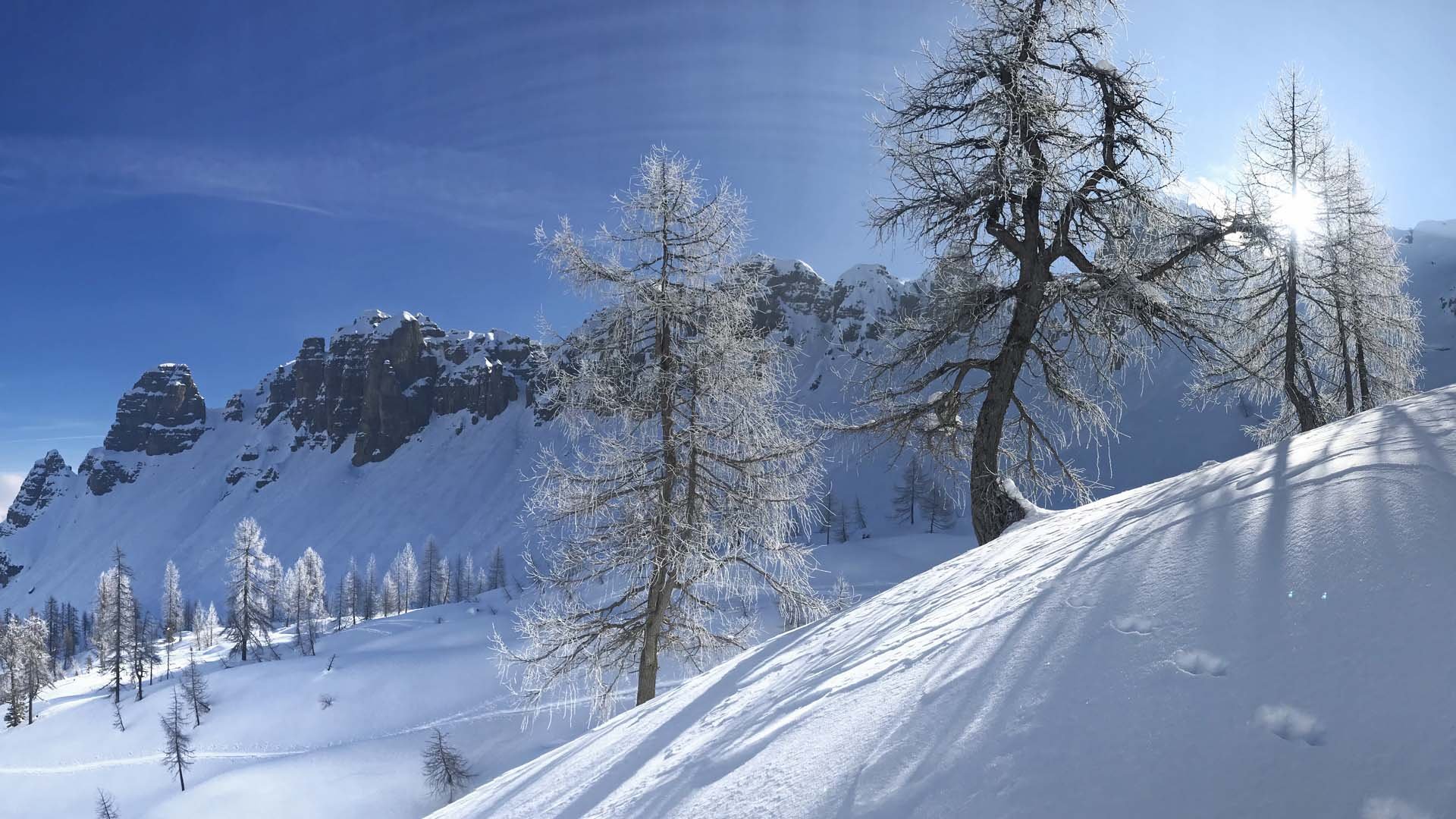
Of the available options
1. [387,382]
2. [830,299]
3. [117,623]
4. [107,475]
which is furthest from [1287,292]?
[107,475]

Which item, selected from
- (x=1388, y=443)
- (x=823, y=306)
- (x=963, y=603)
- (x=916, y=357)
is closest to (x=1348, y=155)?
(x=916, y=357)

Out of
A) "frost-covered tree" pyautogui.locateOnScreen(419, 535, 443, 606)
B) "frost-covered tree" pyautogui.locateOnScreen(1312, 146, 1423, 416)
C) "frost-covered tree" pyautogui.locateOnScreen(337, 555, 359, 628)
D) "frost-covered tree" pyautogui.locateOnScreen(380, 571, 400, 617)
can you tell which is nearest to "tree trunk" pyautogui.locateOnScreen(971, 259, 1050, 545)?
"frost-covered tree" pyautogui.locateOnScreen(1312, 146, 1423, 416)

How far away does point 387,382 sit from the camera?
165 metres

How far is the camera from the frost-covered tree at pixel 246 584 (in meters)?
42.4


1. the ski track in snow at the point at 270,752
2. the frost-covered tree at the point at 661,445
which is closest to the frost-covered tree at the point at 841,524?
the ski track in snow at the point at 270,752

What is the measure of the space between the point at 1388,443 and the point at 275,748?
43.6 meters

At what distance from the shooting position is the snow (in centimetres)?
2577

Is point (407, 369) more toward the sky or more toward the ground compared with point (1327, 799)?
more toward the sky

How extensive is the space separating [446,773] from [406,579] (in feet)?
209

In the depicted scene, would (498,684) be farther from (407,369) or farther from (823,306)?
(407,369)

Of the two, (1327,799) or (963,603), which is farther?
(963,603)

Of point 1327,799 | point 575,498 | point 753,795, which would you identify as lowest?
point 753,795

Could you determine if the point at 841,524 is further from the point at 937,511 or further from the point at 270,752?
the point at 270,752

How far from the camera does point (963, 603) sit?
121 inches
